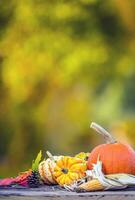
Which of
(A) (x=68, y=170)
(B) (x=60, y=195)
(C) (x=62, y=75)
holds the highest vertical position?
(C) (x=62, y=75)

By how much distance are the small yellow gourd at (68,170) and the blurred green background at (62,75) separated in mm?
2109

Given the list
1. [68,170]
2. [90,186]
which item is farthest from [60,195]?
[68,170]

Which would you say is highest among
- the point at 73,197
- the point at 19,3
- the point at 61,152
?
the point at 19,3

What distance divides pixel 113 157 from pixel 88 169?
0.35 ft

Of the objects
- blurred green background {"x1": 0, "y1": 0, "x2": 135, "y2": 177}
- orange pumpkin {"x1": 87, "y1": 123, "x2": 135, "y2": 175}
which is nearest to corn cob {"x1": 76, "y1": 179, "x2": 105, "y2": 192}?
orange pumpkin {"x1": 87, "y1": 123, "x2": 135, "y2": 175}

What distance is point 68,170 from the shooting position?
2.80 m

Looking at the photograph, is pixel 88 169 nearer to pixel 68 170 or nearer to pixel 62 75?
pixel 68 170

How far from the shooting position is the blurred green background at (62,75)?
497cm

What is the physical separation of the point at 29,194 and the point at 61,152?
7.96ft

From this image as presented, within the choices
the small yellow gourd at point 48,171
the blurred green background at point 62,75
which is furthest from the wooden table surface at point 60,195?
the blurred green background at point 62,75

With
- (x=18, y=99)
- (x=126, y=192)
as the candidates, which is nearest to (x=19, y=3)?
(x=18, y=99)

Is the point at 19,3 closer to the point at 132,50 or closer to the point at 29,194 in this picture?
the point at 132,50

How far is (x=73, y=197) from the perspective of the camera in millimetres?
2461

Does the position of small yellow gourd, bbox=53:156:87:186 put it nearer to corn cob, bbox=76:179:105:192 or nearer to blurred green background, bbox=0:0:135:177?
corn cob, bbox=76:179:105:192
